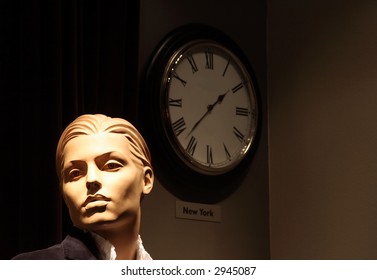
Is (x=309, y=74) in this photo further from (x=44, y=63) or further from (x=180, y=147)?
(x=44, y=63)

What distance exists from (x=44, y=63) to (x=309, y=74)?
1191mm

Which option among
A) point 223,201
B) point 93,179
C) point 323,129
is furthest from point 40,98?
point 323,129

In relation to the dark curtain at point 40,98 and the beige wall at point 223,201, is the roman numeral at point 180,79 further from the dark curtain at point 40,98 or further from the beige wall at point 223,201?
the dark curtain at point 40,98

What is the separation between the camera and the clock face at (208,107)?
2691 millimetres

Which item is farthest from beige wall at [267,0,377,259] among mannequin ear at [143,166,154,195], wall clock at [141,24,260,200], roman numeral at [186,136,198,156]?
mannequin ear at [143,166,154,195]

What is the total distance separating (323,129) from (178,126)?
0.58 meters

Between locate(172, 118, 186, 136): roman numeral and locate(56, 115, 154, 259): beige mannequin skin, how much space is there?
1.08m

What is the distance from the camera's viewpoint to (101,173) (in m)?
Result: 1.48

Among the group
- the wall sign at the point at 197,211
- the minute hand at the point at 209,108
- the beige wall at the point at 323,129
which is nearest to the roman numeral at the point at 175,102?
the minute hand at the point at 209,108

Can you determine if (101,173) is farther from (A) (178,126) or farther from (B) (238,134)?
(B) (238,134)

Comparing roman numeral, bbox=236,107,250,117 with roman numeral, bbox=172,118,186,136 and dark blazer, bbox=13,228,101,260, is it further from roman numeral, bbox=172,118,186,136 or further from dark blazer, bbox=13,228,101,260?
dark blazer, bbox=13,228,101,260

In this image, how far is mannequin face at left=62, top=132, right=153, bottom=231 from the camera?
1455 mm

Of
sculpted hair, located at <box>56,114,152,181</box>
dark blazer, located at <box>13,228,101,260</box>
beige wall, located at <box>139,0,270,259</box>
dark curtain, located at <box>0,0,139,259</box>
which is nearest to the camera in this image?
dark blazer, located at <box>13,228,101,260</box>
